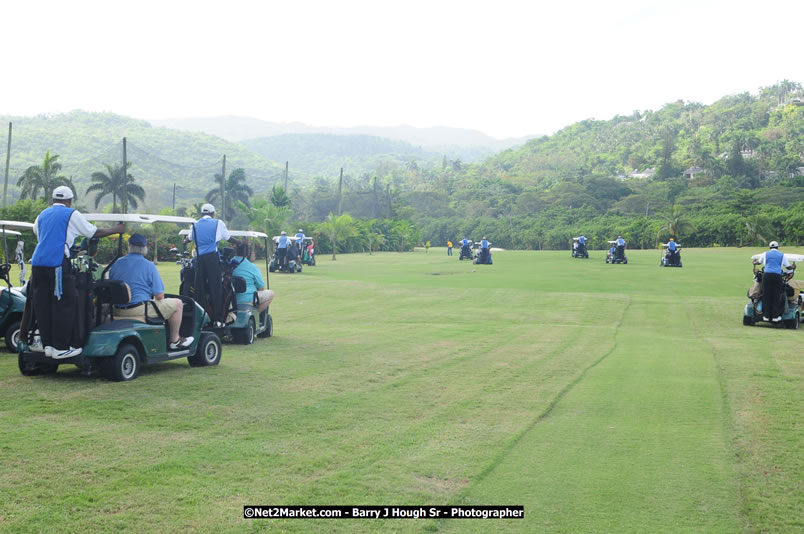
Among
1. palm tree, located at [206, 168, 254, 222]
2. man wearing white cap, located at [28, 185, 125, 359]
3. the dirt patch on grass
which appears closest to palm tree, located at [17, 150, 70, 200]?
palm tree, located at [206, 168, 254, 222]

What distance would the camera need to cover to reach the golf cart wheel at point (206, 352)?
33.9ft

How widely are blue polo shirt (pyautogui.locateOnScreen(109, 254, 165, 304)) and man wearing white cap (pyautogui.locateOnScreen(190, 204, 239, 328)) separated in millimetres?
1873

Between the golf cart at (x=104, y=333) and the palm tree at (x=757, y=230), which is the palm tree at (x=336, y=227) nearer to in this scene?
the palm tree at (x=757, y=230)

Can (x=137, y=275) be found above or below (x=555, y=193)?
below

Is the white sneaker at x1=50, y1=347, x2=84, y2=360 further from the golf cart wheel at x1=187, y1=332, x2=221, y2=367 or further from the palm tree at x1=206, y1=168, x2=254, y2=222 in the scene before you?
the palm tree at x1=206, y1=168, x2=254, y2=222

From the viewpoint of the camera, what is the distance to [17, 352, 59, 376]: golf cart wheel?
29.2ft

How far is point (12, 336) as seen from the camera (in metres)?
11.7

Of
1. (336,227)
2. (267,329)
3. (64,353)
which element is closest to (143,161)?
(336,227)

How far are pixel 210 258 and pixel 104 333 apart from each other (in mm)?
3026

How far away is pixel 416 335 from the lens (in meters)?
14.7

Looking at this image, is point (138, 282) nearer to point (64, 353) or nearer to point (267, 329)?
point (64, 353)

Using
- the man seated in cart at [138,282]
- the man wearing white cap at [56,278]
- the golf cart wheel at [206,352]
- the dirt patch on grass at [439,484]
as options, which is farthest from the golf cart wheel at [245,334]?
the dirt patch on grass at [439,484]

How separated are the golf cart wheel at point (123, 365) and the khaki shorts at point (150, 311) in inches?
19.4

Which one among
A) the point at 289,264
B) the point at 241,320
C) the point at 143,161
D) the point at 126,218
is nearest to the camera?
the point at 126,218
